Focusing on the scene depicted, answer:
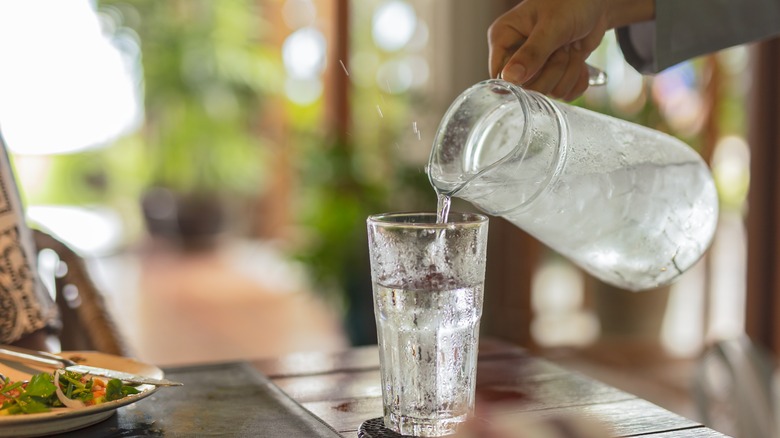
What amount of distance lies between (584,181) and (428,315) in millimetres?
210

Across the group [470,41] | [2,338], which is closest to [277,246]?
[470,41]

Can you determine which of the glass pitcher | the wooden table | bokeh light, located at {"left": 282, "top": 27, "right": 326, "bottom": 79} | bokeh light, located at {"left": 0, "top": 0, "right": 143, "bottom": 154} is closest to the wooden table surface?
the wooden table

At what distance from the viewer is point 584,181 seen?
896 mm

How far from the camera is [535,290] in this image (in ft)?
11.8

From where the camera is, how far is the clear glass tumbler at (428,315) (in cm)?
81

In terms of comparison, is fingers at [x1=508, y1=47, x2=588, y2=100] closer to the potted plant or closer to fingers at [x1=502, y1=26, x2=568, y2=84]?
fingers at [x1=502, y1=26, x2=568, y2=84]

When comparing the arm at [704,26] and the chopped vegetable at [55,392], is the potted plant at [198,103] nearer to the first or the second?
the arm at [704,26]

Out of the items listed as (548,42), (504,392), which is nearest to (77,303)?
(504,392)

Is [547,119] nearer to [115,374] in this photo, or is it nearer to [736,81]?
[115,374]

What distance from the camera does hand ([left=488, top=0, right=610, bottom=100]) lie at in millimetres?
981

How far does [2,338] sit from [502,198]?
734mm

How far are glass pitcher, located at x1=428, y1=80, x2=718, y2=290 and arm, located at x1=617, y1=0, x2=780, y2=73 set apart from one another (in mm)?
192

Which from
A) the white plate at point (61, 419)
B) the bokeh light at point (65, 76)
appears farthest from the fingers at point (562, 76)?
the bokeh light at point (65, 76)

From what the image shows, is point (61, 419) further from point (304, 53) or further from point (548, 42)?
point (304, 53)
